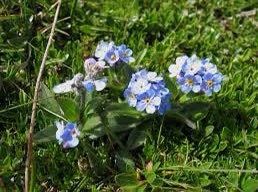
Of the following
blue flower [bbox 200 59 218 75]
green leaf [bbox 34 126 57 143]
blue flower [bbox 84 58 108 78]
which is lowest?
green leaf [bbox 34 126 57 143]

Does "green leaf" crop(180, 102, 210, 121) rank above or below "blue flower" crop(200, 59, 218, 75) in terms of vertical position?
below

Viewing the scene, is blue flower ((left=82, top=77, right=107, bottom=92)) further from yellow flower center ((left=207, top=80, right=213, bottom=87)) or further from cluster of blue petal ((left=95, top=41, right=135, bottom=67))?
yellow flower center ((left=207, top=80, right=213, bottom=87))

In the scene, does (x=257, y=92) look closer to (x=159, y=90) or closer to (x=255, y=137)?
(x=255, y=137)

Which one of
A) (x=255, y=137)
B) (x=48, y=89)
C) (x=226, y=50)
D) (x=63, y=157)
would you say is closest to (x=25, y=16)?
(x=48, y=89)

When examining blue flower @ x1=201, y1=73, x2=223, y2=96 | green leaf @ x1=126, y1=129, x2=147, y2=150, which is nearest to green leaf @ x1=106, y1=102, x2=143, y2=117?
green leaf @ x1=126, y1=129, x2=147, y2=150

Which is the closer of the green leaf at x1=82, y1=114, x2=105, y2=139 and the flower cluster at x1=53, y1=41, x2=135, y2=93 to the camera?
the flower cluster at x1=53, y1=41, x2=135, y2=93

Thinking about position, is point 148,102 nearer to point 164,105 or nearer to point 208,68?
point 164,105
